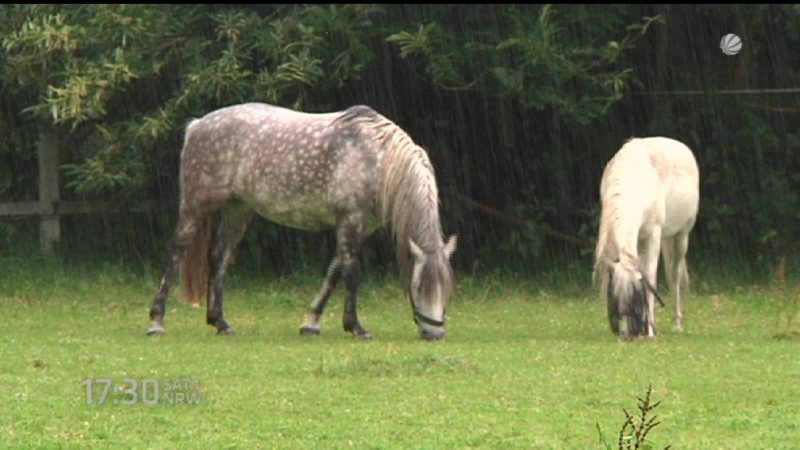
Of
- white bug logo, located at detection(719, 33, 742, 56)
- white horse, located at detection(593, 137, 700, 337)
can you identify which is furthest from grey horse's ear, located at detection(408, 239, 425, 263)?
white bug logo, located at detection(719, 33, 742, 56)

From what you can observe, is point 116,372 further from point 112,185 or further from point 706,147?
point 706,147

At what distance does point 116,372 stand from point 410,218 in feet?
9.02

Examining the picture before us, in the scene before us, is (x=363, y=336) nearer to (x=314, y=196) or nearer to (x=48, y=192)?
(x=314, y=196)

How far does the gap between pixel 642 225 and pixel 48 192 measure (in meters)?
7.50

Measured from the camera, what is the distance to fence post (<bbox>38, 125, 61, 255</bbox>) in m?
17.3

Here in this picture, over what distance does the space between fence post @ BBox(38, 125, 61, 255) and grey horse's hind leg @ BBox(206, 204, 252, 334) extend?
472 cm

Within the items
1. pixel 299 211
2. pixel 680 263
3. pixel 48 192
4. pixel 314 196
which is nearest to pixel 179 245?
pixel 299 211

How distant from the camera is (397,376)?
985 cm

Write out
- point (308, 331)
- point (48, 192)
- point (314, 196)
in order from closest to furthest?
point (314, 196) < point (308, 331) < point (48, 192)

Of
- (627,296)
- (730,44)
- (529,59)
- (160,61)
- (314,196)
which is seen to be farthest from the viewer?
(730,44)

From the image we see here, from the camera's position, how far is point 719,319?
45.7 ft

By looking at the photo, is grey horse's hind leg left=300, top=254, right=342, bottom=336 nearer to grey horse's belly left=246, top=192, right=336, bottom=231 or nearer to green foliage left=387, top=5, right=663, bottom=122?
grey horse's belly left=246, top=192, right=336, bottom=231

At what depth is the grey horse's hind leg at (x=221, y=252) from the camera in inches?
507

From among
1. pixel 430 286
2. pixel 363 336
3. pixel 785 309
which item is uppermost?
pixel 430 286
